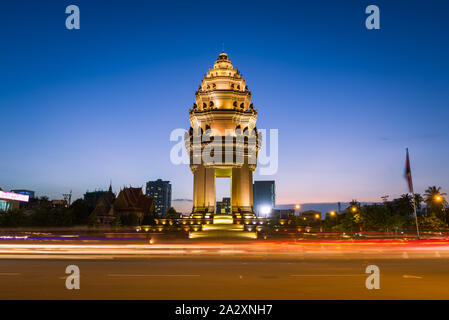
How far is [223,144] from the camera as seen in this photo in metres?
40.5

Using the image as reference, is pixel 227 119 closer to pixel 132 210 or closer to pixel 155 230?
pixel 155 230

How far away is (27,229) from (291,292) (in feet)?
163

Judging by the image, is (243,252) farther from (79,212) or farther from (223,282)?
(79,212)

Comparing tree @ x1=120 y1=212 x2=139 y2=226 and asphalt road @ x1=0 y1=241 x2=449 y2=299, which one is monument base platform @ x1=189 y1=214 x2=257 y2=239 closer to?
asphalt road @ x1=0 y1=241 x2=449 y2=299

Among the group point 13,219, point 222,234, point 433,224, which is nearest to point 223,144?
point 222,234

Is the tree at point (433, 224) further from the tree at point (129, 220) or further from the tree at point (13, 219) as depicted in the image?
the tree at point (13, 219)

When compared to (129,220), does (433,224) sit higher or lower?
higher

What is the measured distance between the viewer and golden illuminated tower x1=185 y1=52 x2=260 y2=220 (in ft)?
132

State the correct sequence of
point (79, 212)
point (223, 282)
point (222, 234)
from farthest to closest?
1. point (79, 212)
2. point (222, 234)
3. point (223, 282)

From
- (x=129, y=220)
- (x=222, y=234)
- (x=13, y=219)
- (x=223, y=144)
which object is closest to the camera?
(x=222, y=234)

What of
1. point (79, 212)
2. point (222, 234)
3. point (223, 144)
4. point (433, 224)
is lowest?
point (433, 224)

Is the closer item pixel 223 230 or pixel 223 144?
pixel 223 230

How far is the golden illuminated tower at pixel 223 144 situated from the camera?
132ft
